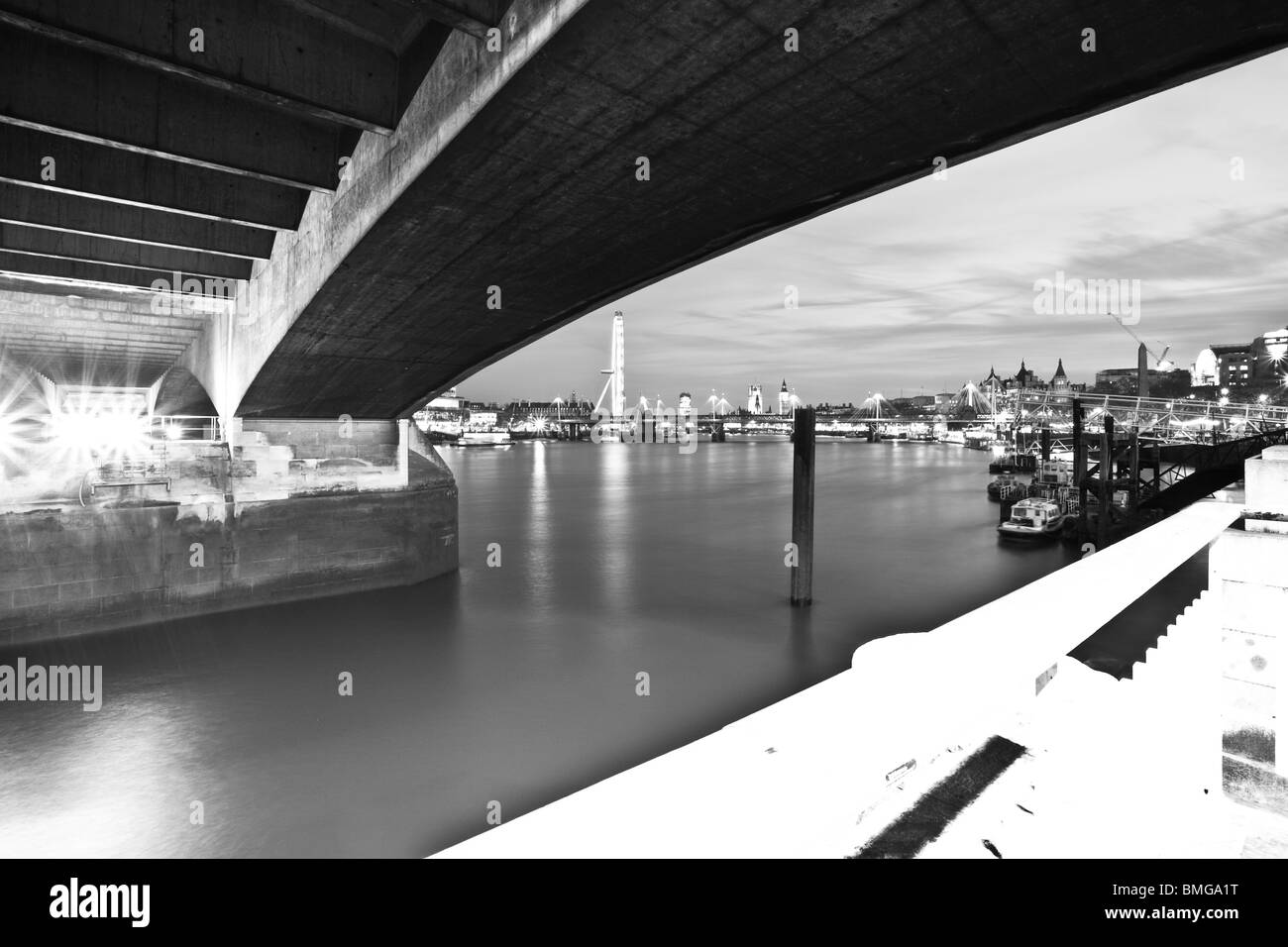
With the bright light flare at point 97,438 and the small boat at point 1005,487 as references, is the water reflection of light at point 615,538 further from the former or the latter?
the small boat at point 1005,487

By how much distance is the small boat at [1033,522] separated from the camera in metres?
31.0

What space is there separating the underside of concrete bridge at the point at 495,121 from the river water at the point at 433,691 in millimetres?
7087

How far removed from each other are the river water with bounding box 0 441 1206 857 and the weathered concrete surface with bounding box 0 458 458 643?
530mm

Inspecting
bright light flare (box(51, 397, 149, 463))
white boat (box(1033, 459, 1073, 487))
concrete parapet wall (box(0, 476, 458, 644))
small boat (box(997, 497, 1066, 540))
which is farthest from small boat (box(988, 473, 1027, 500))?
bright light flare (box(51, 397, 149, 463))

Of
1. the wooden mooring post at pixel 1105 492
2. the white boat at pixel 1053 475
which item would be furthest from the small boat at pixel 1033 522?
Answer: the white boat at pixel 1053 475

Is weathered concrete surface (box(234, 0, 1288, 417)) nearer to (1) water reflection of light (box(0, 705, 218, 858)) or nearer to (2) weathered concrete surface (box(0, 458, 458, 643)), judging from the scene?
(2) weathered concrete surface (box(0, 458, 458, 643))

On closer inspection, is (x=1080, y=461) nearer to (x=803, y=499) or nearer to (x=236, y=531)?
(x=803, y=499)

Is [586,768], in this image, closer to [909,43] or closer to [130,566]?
[909,43]

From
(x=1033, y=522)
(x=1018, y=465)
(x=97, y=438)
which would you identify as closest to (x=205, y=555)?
(x=97, y=438)

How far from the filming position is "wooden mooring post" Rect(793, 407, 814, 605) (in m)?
19.3

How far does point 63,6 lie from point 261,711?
1092 cm

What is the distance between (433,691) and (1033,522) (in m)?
28.5

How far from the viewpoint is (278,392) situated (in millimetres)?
16922
